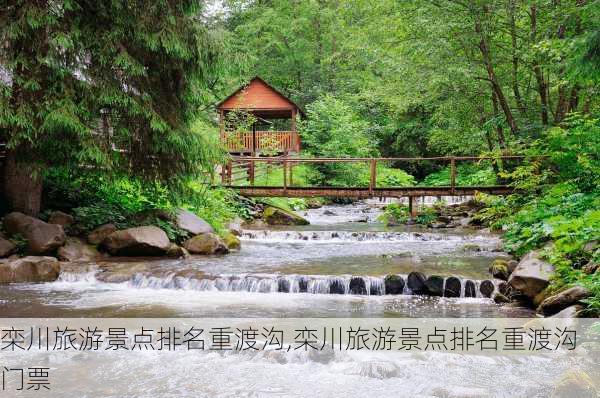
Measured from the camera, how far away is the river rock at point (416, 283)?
7875 mm

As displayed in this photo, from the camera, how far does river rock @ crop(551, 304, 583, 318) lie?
5590 millimetres

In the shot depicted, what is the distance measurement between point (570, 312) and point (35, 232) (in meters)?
8.24

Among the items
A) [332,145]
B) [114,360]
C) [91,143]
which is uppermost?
[332,145]

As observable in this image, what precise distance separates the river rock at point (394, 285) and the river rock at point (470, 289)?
941mm

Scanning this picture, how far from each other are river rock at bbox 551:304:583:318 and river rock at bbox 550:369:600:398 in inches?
72.3

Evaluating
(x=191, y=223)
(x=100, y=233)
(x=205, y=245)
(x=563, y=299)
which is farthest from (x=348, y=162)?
(x=563, y=299)

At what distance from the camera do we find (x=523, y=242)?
30.4 ft

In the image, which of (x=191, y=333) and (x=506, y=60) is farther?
(x=506, y=60)

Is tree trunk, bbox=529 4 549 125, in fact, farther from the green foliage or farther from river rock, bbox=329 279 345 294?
the green foliage

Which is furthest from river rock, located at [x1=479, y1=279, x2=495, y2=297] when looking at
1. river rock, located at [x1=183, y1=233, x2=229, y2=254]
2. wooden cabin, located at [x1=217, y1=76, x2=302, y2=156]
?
wooden cabin, located at [x1=217, y1=76, x2=302, y2=156]

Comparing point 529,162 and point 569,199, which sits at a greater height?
point 529,162

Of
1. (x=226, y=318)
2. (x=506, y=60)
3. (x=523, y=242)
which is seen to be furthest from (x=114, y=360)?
(x=506, y=60)

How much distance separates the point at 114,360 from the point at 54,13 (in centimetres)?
628

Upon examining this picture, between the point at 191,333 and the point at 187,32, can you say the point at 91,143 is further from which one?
the point at 191,333
